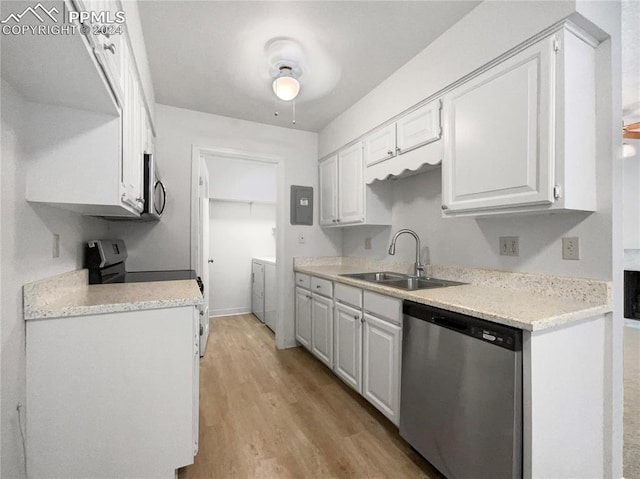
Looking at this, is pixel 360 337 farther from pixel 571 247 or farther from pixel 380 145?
pixel 380 145

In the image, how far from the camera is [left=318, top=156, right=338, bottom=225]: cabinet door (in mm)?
3065

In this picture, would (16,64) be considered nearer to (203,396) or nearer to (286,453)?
(286,453)

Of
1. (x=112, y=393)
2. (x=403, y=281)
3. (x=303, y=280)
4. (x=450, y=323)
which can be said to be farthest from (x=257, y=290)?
(x=450, y=323)

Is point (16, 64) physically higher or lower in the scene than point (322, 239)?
higher

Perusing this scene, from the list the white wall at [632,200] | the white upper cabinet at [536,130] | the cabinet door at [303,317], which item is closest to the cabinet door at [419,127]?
the white upper cabinet at [536,130]

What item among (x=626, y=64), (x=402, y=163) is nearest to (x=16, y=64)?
(x=402, y=163)

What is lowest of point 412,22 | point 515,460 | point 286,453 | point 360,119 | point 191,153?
point 286,453

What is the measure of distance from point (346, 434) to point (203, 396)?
1.13m

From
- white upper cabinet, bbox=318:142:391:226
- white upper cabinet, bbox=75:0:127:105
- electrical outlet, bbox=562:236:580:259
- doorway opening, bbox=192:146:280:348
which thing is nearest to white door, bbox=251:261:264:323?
doorway opening, bbox=192:146:280:348

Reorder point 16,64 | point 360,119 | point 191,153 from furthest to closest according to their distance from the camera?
point 191,153 → point 360,119 → point 16,64

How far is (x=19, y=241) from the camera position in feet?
3.46

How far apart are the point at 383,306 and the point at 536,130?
1.21 metres

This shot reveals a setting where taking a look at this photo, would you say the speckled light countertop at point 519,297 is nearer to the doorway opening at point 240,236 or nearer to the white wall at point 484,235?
the white wall at point 484,235

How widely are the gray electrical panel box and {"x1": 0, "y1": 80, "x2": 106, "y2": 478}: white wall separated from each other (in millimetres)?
Result: 2255
